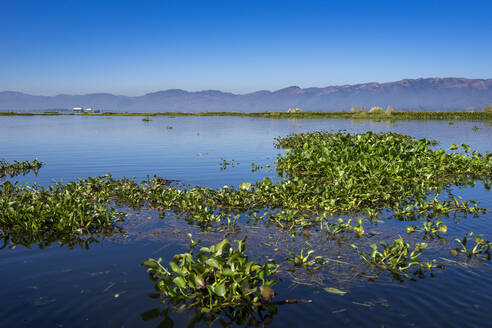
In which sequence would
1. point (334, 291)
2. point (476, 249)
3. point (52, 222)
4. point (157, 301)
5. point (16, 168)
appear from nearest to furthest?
point (157, 301) → point (334, 291) → point (476, 249) → point (52, 222) → point (16, 168)

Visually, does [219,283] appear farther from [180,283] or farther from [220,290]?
[180,283]

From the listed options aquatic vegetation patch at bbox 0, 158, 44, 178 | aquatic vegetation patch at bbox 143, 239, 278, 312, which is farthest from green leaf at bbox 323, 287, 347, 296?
aquatic vegetation patch at bbox 0, 158, 44, 178

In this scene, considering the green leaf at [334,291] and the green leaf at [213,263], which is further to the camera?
the green leaf at [334,291]

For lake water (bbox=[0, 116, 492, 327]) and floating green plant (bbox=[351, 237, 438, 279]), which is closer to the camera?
lake water (bbox=[0, 116, 492, 327])

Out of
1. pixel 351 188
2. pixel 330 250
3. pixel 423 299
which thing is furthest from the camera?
pixel 351 188

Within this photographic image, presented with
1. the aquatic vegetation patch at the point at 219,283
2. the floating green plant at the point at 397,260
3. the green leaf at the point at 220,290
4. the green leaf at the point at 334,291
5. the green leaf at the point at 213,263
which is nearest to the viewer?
the green leaf at the point at 220,290

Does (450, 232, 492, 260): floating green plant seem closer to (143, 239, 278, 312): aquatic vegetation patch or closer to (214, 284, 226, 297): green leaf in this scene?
(143, 239, 278, 312): aquatic vegetation patch

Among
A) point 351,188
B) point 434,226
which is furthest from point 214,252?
point 351,188

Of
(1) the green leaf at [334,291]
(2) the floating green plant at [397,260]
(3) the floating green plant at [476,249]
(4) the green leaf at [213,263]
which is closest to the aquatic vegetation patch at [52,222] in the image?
(4) the green leaf at [213,263]

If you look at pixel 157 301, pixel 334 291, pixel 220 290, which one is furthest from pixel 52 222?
pixel 334 291

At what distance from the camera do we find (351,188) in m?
12.2

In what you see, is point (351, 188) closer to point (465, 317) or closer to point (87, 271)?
point (465, 317)

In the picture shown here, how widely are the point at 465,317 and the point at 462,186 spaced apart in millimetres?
11138

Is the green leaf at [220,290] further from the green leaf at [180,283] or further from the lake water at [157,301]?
the green leaf at [180,283]
